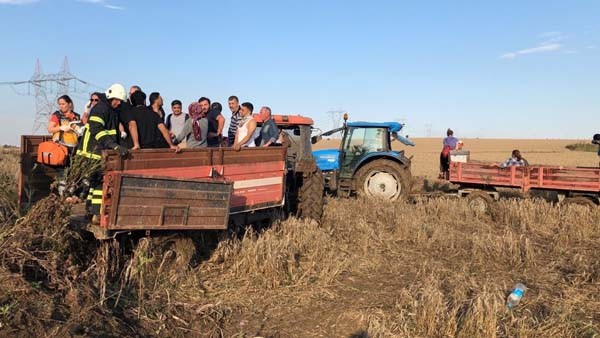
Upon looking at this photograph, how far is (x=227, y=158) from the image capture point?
5840 millimetres

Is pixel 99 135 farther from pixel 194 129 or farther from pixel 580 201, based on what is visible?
pixel 580 201

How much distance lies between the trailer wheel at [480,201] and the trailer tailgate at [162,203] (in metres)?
6.80

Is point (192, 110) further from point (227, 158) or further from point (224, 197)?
point (224, 197)

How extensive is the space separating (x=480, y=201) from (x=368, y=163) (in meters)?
2.50

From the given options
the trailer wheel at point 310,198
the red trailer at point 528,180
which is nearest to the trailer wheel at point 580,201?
the red trailer at point 528,180

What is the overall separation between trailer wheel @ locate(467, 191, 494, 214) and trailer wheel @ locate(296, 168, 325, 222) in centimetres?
389

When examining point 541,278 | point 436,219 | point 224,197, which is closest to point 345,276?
point 224,197

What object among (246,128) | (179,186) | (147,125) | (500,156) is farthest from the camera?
(500,156)

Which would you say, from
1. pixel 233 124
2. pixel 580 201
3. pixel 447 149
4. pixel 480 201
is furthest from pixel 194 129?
pixel 447 149

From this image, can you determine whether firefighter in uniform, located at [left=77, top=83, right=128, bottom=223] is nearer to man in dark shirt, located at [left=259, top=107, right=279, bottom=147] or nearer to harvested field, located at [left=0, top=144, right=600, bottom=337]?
harvested field, located at [left=0, top=144, right=600, bottom=337]

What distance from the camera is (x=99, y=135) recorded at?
5098 mm

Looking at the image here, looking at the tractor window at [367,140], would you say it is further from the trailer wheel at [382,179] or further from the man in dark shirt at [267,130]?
the man in dark shirt at [267,130]

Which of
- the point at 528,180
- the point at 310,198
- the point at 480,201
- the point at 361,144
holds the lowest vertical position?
the point at 480,201

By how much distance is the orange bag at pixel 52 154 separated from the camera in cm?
541
